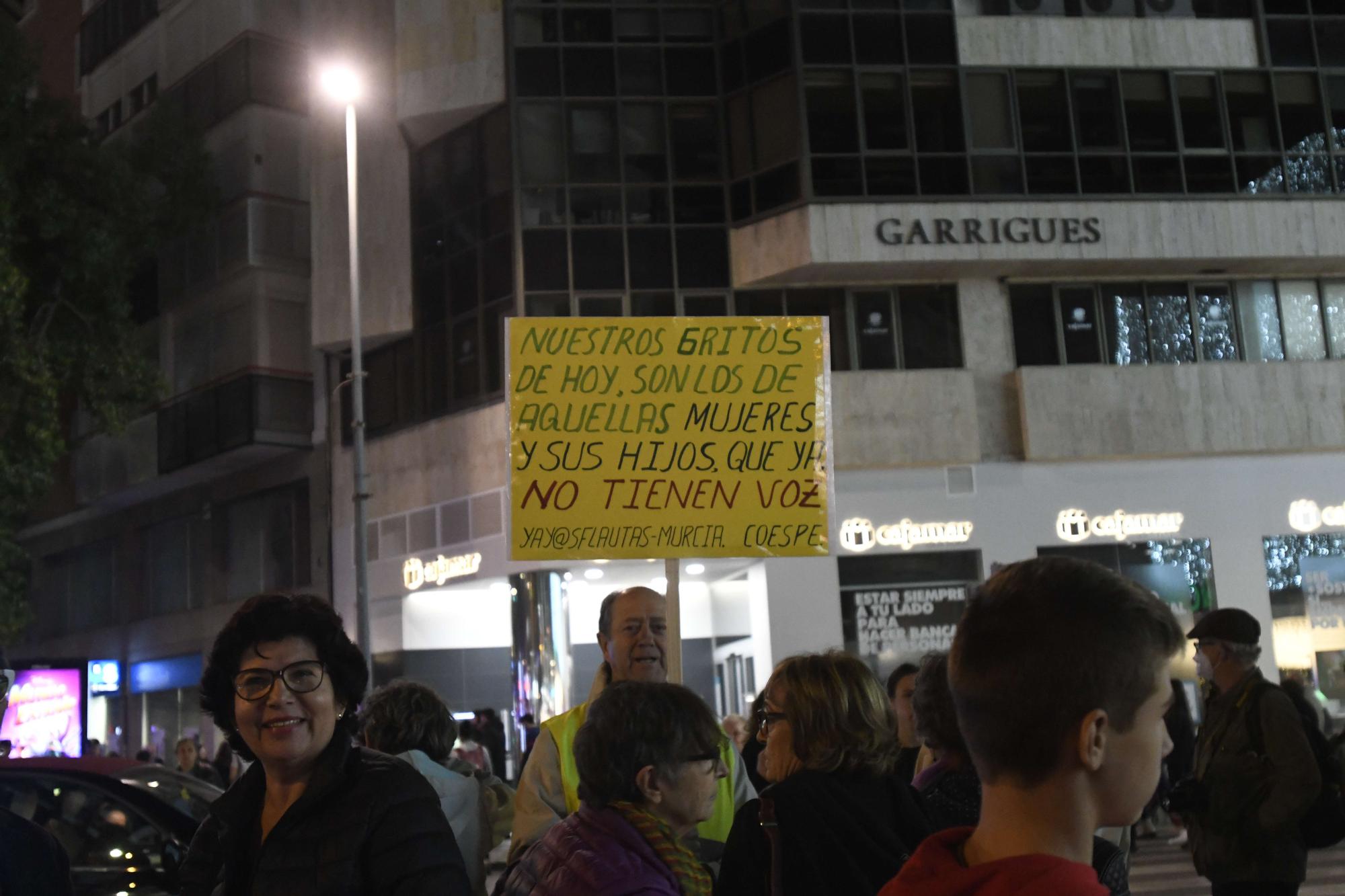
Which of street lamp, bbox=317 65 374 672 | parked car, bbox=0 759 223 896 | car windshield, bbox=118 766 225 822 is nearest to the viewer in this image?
parked car, bbox=0 759 223 896

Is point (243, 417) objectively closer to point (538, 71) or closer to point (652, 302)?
point (538, 71)

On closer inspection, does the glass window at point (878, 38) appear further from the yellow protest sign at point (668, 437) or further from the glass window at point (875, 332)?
the yellow protest sign at point (668, 437)

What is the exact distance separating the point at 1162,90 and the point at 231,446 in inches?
765

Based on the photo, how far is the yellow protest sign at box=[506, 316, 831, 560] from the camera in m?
7.92

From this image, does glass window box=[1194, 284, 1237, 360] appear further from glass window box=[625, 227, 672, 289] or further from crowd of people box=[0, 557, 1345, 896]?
crowd of people box=[0, 557, 1345, 896]

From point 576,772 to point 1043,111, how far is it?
74.0ft

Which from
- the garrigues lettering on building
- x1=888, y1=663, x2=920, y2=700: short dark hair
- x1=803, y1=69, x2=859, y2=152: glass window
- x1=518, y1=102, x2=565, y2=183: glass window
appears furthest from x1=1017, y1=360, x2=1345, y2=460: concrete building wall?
x1=888, y1=663, x2=920, y2=700: short dark hair

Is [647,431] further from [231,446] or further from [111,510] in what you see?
[111,510]

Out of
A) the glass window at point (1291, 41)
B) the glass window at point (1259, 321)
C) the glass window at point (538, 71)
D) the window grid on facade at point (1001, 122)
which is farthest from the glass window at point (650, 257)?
the glass window at point (1291, 41)

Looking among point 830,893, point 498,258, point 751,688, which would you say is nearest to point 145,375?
point 498,258

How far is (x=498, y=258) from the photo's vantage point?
84.2ft

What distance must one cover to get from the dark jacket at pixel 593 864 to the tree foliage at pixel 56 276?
23718mm

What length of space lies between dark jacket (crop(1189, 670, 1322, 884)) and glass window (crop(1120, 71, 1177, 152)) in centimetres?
2088

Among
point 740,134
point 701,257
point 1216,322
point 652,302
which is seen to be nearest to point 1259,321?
point 1216,322
